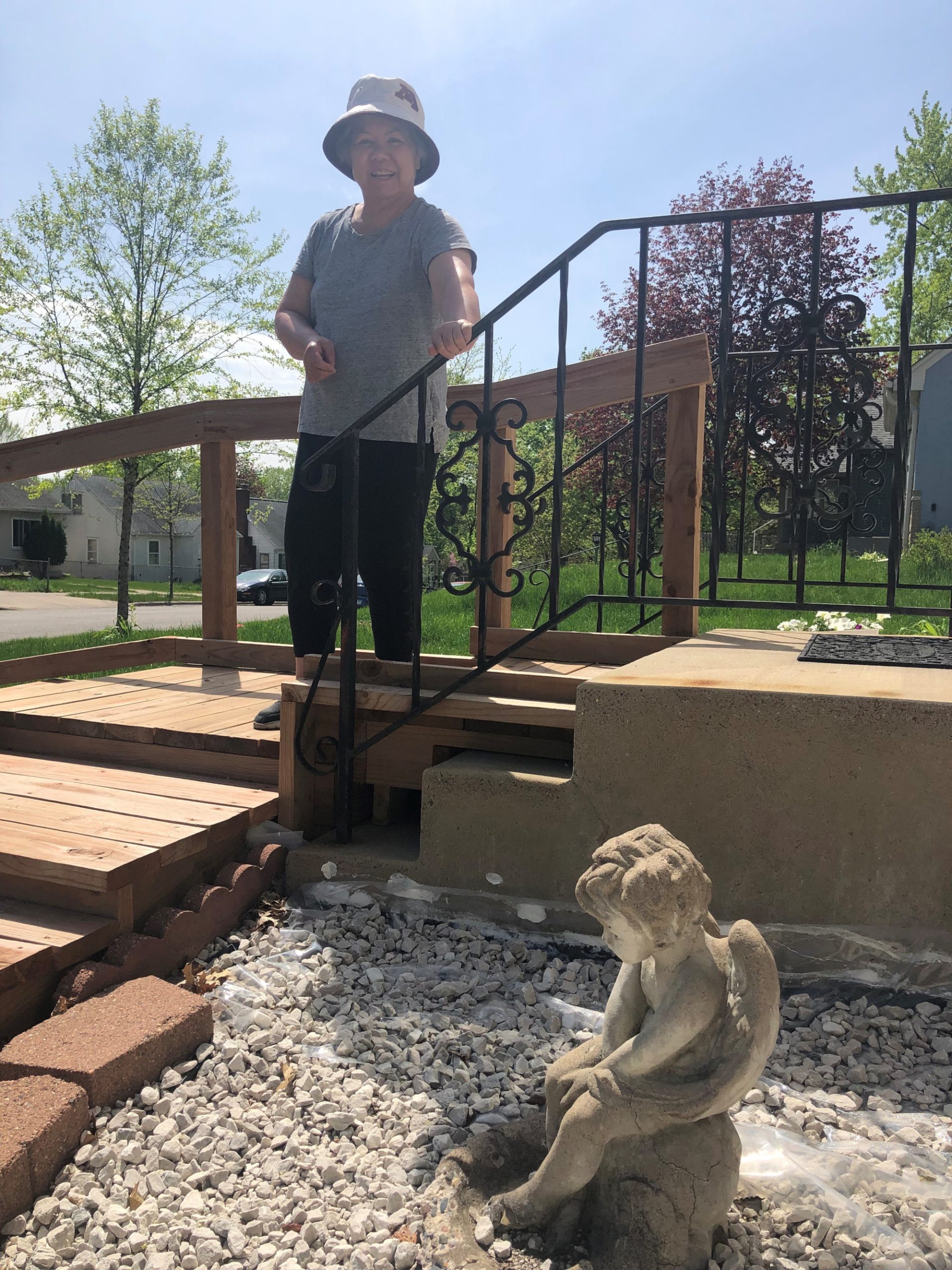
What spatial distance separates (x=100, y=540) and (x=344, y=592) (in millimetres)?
49882

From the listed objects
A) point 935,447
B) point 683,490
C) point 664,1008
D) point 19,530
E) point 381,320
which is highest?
point 935,447

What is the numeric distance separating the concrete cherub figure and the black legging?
5.43ft

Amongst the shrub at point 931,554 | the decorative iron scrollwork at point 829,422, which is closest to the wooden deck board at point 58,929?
the decorative iron scrollwork at point 829,422

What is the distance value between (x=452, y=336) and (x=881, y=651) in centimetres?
165

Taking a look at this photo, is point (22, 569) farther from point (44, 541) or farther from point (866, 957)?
point (866, 957)

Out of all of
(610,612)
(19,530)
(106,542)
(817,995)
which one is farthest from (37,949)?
(106,542)

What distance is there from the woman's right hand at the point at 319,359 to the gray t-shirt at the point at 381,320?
0.18ft

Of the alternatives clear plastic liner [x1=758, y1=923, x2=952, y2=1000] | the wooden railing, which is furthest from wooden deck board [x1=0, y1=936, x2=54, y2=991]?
the wooden railing

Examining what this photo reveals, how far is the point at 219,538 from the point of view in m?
4.11

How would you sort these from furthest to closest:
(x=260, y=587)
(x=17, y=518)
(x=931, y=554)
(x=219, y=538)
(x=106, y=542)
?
1. (x=106, y=542)
2. (x=17, y=518)
3. (x=260, y=587)
4. (x=931, y=554)
5. (x=219, y=538)

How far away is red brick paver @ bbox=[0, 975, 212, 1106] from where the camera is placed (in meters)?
1.68

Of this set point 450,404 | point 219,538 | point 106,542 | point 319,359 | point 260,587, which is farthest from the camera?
point 106,542

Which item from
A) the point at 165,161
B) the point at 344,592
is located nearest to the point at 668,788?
the point at 344,592

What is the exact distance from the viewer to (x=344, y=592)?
2646mm
